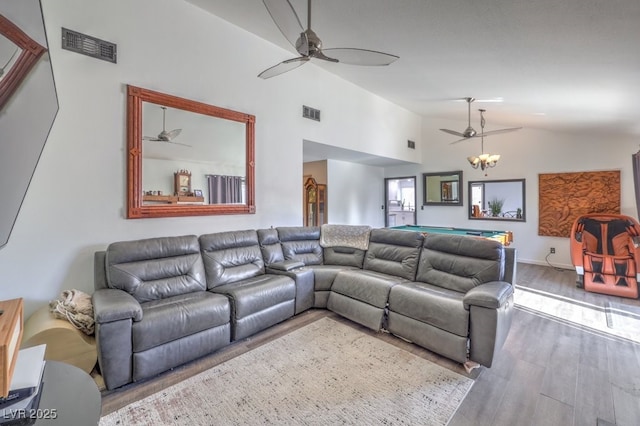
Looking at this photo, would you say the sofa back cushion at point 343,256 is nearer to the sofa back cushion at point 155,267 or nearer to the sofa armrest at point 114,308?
the sofa back cushion at point 155,267

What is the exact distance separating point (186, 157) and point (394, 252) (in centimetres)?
270

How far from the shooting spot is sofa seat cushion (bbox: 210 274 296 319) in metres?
2.70

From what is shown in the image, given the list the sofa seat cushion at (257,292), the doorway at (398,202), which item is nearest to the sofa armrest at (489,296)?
the sofa seat cushion at (257,292)

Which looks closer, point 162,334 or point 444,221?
point 162,334

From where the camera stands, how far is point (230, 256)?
10.7ft

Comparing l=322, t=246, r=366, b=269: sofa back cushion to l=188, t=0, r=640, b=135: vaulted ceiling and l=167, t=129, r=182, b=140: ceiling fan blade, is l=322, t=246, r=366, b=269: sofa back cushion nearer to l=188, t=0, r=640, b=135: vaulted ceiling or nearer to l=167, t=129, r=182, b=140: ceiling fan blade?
l=167, t=129, r=182, b=140: ceiling fan blade

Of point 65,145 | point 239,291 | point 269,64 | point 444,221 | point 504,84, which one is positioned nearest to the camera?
point 65,145

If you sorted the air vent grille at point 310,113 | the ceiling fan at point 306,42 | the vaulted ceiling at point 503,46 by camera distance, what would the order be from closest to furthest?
the ceiling fan at point 306,42, the vaulted ceiling at point 503,46, the air vent grille at point 310,113

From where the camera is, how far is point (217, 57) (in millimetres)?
3496

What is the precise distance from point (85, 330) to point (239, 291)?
1.15 m

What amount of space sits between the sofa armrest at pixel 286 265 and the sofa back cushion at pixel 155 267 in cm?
82

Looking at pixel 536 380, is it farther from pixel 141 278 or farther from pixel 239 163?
pixel 239 163

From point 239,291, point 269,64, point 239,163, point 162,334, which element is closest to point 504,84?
point 269,64

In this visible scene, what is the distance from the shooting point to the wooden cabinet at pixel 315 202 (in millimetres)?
6590
